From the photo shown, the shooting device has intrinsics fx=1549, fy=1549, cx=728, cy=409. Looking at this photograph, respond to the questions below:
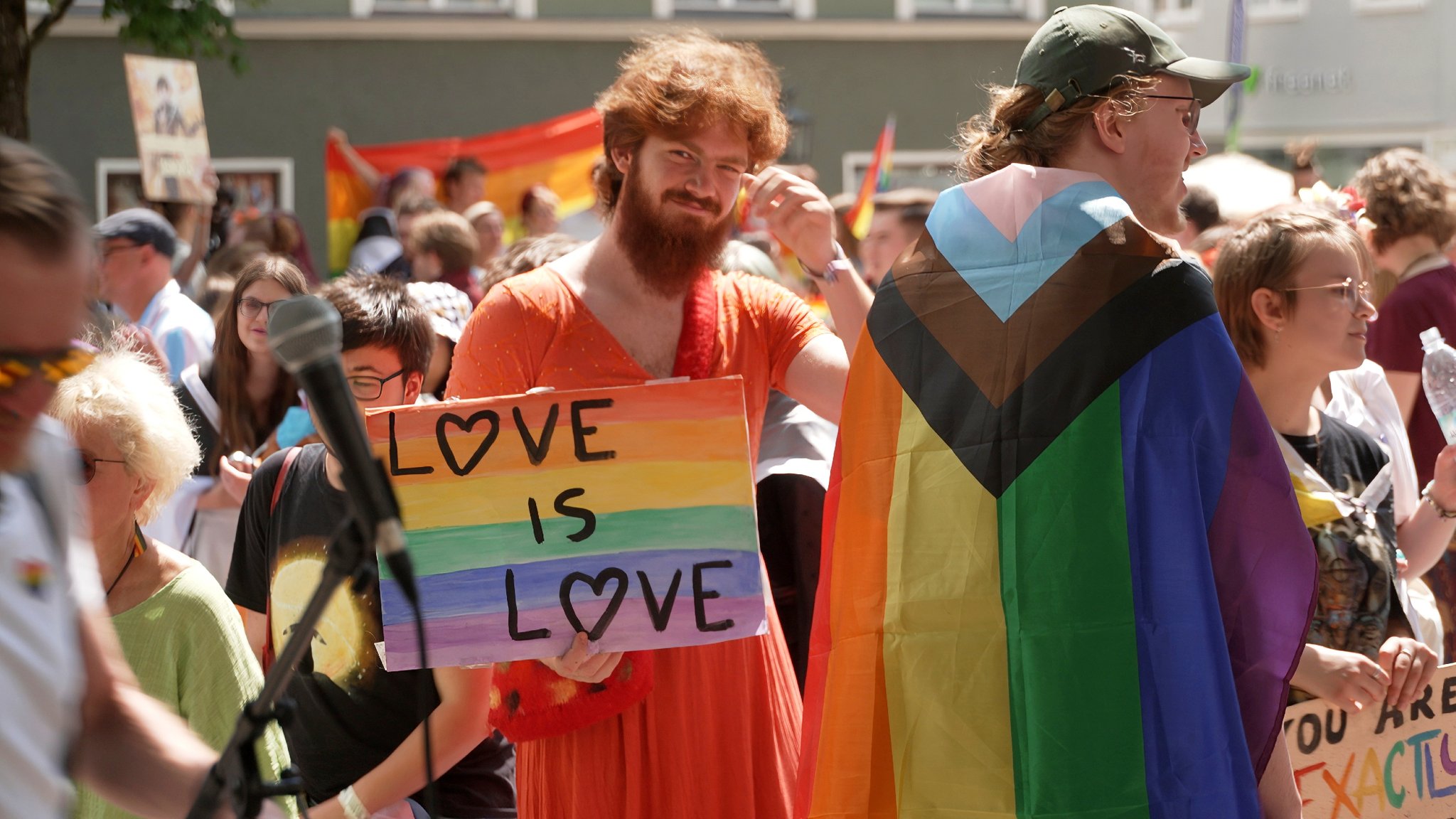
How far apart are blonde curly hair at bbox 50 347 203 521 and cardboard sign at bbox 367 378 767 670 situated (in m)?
0.40

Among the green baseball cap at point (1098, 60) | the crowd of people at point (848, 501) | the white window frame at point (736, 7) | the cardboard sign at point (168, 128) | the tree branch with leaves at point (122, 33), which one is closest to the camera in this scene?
the crowd of people at point (848, 501)

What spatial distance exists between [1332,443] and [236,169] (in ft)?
58.3

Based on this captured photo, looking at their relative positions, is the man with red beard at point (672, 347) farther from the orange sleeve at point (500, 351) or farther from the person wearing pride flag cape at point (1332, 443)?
the person wearing pride flag cape at point (1332, 443)

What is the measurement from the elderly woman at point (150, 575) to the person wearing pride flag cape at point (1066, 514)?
1012mm

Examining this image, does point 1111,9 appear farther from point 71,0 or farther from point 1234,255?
point 71,0

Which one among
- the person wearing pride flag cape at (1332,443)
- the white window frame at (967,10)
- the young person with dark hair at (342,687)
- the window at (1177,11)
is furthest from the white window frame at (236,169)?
the person wearing pride flag cape at (1332,443)

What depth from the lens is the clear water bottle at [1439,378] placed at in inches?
153

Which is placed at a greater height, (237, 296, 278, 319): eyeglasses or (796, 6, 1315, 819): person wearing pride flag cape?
(237, 296, 278, 319): eyeglasses

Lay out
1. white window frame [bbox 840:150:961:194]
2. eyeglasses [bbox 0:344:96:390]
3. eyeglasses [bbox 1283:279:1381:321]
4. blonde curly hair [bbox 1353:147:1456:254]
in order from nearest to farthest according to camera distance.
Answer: eyeglasses [bbox 0:344:96:390], eyeglasses [bbox 1283:279:1381:321], blonde curly hair [bbox 1353:147:1456:254], white window frame [bbox 840:150:961:194]

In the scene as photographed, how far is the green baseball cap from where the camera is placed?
2.49m

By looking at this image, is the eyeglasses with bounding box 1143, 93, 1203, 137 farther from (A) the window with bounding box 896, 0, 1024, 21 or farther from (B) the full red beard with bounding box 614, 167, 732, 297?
(A) the window with bounding box 896, 0, 1024, 21

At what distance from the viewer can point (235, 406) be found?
5180 mm

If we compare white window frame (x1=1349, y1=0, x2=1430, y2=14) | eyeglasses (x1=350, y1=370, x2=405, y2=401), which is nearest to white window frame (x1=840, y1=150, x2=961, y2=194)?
white window frame (x1=1349, y1=0, x2=1430, y2=14)

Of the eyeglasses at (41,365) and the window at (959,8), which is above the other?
the window at (959,8)
